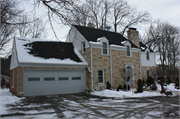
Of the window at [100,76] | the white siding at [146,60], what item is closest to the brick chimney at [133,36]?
the white siding at [146,60]

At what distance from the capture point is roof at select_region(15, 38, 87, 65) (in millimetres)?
13788

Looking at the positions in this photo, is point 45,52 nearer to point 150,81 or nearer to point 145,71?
point 150,81

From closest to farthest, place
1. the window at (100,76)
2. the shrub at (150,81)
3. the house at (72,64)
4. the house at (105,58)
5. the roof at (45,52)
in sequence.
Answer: the house at (72,64), the roof at (45,52), the house at (105,58), the window at (100,76), the shrub at (150,81)

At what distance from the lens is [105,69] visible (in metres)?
16.7

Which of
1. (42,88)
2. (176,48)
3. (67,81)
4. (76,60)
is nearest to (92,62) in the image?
(76,60)

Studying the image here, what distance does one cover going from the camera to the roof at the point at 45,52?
13788 mm

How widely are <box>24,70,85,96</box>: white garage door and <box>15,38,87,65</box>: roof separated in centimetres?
102

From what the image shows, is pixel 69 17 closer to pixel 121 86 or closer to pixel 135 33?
pixel 121 86

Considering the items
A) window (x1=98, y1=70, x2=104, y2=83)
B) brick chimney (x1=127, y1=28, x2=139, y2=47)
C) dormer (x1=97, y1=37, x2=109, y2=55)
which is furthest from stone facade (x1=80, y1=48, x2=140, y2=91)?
brick chimney (x1=127, y1=28, x2=139, y2=47)

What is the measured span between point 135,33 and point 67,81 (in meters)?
12.4

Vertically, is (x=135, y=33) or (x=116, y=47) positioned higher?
(x=135, y=33)

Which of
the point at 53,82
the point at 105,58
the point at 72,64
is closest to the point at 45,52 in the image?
the point at 72,64

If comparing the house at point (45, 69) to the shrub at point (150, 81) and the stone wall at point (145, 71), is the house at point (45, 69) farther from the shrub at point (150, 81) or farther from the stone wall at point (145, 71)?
the stone wall at point (145, 71)

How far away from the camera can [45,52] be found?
15.4 meters
